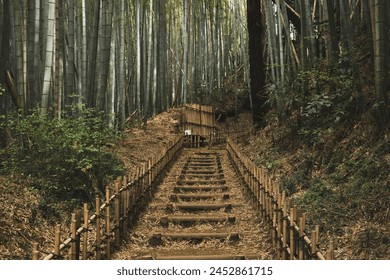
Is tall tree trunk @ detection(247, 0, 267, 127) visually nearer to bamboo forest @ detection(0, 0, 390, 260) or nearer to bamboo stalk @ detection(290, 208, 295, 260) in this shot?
bamboo forest @ detection(0, 0, 390, 260)

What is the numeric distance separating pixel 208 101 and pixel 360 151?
12082 millimetres

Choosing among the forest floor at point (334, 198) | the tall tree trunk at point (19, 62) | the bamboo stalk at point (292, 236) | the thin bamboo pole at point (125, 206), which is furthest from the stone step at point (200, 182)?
the bamboo stalk at point (292, 236)

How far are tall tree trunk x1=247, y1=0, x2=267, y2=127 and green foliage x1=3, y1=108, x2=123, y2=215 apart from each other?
20.3 ft

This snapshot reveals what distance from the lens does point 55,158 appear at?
4.32m

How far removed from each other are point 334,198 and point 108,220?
2.01 m

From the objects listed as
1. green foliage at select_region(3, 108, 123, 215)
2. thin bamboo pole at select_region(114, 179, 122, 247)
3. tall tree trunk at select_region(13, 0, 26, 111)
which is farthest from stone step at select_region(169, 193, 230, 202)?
tall tree trunk at select_region(13, 0, 26, 111)

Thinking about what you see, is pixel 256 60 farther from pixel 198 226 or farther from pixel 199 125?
pixel 198 226

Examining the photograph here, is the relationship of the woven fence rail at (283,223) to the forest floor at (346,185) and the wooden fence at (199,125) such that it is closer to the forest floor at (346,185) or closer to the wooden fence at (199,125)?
the forest floor at (346,185)

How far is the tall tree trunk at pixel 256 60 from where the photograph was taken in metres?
10.0

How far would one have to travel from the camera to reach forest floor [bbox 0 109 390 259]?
3.18 m

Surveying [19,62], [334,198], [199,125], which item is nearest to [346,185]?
[334,198]

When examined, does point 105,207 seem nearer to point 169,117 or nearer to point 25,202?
point 25,202

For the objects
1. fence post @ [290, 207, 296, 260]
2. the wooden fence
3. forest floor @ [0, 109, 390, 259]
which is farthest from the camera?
the wooden fence
